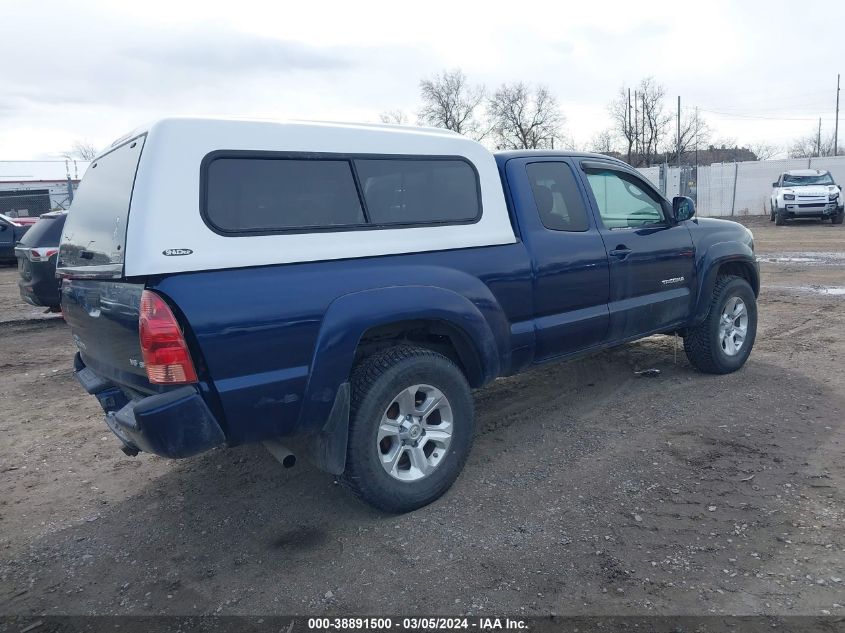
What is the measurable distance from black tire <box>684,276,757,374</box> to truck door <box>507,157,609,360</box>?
139 cm

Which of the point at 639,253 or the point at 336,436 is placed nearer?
the point at 336,436

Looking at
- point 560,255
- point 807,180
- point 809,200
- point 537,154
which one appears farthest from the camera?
point 807,180

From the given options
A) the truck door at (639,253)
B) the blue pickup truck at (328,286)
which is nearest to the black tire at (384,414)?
the blue pickup truck at (328,286)

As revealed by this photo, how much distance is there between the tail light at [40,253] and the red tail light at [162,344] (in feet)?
20.9

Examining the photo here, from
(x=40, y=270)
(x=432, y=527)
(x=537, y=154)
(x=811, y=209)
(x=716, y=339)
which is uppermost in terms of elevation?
(x=537, y=154)

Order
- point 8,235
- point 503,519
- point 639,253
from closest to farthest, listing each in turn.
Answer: point 503,519 < point 639,253 < point 8,235

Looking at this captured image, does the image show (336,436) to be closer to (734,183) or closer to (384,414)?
(384,414)

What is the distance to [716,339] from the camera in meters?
5.60

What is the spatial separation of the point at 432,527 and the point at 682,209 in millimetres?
3332

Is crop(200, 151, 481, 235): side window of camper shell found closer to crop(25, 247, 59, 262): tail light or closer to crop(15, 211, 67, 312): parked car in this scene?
crop(15, 211, 67, 312): parked car

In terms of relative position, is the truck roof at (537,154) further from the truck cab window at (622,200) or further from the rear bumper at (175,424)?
the rear bumper at (175,424)

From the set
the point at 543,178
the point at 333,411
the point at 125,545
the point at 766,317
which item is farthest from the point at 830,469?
the point at 766,317

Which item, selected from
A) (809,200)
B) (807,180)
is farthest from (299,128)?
(807,180)

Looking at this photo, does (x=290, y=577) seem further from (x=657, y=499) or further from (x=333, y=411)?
(x=657, y=499)
